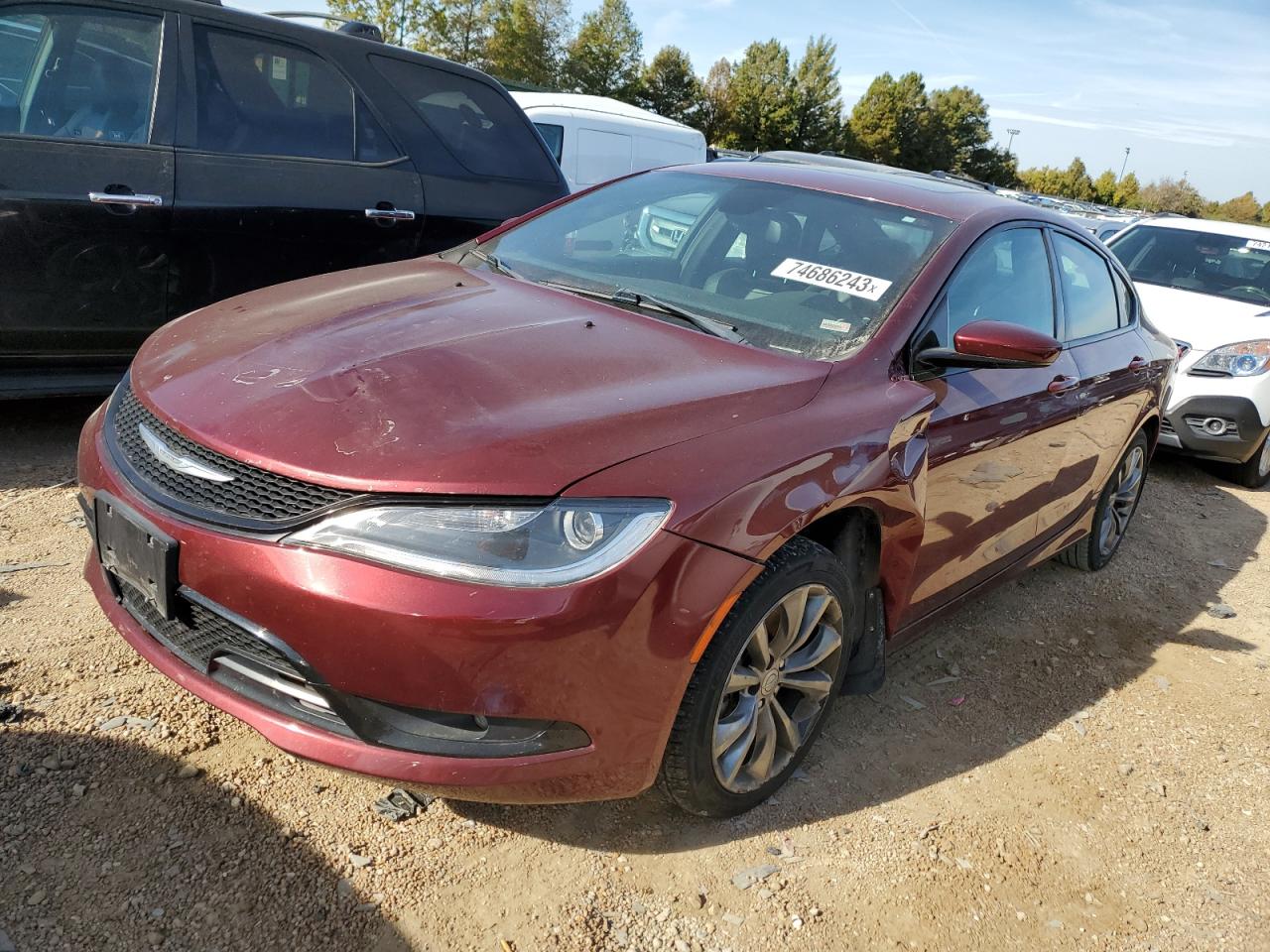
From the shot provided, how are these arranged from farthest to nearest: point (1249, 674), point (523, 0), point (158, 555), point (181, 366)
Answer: point (523, 0), point (1249, 674), point (181, 366), point (158, 555)

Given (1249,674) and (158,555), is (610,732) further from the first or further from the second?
(1249,674)

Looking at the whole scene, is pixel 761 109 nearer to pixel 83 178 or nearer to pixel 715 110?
pixel 715 110

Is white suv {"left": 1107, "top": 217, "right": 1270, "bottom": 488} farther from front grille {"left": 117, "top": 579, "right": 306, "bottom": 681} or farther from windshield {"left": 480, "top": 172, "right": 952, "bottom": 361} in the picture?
front grille {"left": 117, "top": 579, "right": 306, "bottom": 681}

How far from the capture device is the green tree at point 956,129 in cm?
7912

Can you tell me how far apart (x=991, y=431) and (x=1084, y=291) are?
131cm

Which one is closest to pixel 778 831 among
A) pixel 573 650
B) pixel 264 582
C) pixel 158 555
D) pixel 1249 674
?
pixel 573 650

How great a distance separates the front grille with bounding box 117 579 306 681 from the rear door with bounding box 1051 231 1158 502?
2929mm

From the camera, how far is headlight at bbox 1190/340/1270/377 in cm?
632

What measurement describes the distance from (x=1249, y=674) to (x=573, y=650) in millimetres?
3255

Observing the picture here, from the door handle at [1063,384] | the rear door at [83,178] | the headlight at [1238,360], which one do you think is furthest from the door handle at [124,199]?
the headlight at [1238,360]

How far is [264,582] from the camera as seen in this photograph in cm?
185

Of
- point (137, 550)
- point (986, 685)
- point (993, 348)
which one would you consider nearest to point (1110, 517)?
point (986, 685)

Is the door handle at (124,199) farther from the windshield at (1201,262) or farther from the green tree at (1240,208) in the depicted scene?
the green tree at (1240,208)

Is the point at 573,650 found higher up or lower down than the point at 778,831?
higher up
